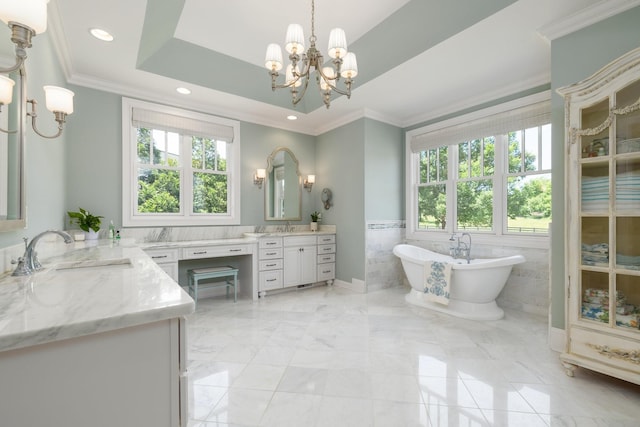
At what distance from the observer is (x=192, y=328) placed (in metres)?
2.87

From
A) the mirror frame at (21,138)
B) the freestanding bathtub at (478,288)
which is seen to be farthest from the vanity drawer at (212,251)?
the freestanding bathtub at (478,288)

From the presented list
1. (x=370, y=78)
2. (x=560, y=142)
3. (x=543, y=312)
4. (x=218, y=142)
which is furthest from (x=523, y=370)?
(x=218, y=142)

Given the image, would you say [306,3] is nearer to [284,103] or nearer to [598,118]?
[284,103]

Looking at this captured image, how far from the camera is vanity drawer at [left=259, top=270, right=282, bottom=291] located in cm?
400

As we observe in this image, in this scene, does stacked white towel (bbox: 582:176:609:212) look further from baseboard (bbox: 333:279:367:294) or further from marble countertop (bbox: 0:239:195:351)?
baseboard (bbox: 333:279:367:294)

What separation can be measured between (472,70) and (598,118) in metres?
1.44

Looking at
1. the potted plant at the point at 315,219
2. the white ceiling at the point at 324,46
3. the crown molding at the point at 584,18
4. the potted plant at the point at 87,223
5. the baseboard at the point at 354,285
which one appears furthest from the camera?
the potted plant at the point at 315,219

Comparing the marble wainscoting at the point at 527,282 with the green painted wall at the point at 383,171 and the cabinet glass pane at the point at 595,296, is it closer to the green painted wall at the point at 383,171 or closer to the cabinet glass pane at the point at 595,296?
the cabinet glass pane at the point at 595,296

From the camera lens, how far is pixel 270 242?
4098 mm

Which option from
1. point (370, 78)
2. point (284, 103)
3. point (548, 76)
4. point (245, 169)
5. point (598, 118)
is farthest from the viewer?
point (245, 169)

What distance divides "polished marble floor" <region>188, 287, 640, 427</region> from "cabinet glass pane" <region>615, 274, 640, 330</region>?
1.56ft

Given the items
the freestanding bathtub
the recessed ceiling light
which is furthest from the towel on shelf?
the recessed ceiling light

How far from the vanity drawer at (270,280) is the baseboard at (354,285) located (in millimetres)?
990

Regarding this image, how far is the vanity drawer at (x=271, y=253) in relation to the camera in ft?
13.2
